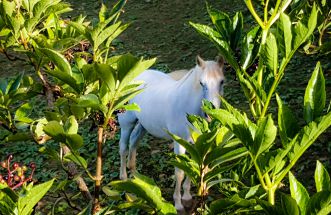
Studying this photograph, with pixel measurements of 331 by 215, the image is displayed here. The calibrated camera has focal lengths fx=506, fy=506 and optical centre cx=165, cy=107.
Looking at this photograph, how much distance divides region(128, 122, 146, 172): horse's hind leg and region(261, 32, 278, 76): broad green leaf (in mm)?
3898

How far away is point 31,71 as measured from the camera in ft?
30.0

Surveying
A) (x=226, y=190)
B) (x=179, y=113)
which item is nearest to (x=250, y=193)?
(x=226, y=190)

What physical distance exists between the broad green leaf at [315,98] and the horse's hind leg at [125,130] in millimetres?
3839

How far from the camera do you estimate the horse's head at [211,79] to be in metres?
3.96

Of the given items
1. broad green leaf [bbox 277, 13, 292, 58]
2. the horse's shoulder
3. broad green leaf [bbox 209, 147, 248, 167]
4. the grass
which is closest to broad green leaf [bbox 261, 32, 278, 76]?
broad green leaf [bbox 277, 13, 292, 58]

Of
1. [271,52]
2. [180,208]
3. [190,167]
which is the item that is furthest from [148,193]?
[180,208]

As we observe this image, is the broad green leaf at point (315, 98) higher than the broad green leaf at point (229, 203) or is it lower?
higher

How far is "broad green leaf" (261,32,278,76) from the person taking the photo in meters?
1.37

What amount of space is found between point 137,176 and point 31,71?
26.7ft

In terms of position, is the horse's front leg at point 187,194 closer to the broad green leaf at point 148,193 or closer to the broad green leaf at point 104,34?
the broad green leaf at point 104,34

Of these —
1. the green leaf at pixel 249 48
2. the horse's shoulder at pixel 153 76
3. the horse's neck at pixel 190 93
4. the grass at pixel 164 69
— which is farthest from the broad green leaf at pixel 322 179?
the horse's shoulder at pixel 153 76

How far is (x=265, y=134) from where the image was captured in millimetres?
1181

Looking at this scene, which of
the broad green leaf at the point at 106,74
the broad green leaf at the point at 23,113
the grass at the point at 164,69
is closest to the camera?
the broad green leaf at the point at 106,74

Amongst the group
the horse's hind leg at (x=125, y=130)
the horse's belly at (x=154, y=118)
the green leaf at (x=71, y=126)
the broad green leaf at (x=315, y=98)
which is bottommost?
the horse's hind leg at (x=125, y=130)
